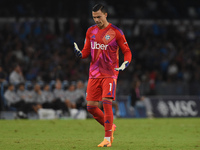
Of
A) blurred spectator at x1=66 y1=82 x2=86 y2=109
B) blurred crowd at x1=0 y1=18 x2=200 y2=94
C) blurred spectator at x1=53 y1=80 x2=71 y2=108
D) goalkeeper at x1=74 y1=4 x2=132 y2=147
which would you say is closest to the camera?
goalkeeper at x1=74 y1=4 x2=132 y2=147

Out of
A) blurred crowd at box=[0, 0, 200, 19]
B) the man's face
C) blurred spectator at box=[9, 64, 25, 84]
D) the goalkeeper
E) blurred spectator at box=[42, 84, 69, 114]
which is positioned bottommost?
blurred spectator at box=[42, 84, 69, 114]

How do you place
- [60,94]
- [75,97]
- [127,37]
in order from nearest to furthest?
[60,94], [75,97], [127,37]

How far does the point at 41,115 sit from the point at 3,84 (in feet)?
6.95

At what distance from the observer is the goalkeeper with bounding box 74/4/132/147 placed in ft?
27.3

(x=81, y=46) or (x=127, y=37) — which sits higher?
(x=127, y=37)

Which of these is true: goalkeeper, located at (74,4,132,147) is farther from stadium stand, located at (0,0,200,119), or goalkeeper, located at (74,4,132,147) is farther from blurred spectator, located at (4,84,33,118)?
stadium stand, located at (0,0,200,119)

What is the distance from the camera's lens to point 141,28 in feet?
98.6

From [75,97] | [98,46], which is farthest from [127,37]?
[98,46]

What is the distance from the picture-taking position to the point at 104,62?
8.42 meters

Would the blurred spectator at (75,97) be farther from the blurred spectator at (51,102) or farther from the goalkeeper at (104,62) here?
the goalkeeper at (104,62)

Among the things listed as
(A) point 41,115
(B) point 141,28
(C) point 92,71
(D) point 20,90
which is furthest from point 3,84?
(B) point 141,28

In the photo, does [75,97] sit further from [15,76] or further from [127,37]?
[127,37]

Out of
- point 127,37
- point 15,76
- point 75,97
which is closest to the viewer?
point 15,76

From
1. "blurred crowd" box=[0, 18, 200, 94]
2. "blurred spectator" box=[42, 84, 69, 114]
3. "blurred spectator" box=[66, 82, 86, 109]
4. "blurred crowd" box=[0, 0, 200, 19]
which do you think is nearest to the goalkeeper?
"blurred spectator" box=[42, 84, 69, 114]
